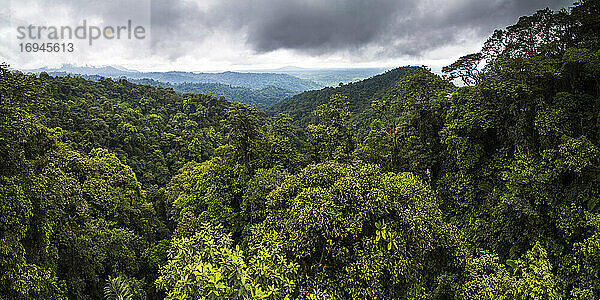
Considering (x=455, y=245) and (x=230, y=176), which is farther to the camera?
(x=230, y=176)

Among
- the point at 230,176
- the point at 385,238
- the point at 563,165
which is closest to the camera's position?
the point at 385,238

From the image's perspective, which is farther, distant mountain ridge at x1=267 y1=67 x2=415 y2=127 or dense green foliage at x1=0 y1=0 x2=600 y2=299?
distant mountain ridge at x1=267 y1=67 x2=415 y2=127

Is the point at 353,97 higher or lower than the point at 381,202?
higher

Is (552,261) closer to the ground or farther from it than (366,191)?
closer to the ground

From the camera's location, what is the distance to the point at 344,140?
17688 millimetres

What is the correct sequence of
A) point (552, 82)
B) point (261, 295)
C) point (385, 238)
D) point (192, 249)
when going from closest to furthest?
point (261, 295), point (192, 249), point (385, 238), point (552, 82)

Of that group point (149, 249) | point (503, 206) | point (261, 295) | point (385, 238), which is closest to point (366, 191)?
point (385, 238)

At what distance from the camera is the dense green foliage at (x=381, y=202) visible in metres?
6.81

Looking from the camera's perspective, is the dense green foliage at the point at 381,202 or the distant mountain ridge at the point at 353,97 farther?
the distant mountain ridge at the point at 353,97

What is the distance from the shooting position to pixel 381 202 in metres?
6.97

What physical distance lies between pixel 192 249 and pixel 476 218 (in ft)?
40.8

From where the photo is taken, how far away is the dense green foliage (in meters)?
6.81

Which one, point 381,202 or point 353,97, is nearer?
point 381,202

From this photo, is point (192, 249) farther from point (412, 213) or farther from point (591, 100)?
point (591, 100)
